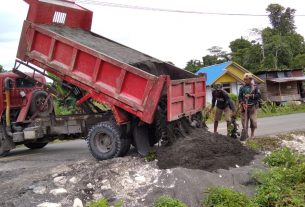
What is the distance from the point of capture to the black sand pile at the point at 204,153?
7.48 m

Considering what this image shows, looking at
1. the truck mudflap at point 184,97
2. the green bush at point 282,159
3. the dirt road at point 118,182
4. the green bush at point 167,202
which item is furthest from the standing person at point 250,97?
the green bush at point 167,202

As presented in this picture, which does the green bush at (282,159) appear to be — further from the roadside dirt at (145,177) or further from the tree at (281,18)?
the tree at (281,18)

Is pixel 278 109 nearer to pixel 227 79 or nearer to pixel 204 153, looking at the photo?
pixel 227 79

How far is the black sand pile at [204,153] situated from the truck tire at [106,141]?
0.91 meters

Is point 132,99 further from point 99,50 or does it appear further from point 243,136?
point 243,136

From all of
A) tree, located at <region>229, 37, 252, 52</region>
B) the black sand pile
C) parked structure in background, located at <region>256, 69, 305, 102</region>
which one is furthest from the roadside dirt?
tree, located at <region>229, 37, 252, 52</region>

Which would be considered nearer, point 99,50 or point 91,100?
point 99,50

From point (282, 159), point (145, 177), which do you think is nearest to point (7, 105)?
point (145, 177)

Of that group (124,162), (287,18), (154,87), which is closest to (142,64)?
(154,87)

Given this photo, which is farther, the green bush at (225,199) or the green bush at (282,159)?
the green bush at (282,159)

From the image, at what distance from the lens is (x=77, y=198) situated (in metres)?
6.41

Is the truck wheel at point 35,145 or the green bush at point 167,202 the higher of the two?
the truck wheel at point 35,145

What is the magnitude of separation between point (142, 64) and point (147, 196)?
13.0 feet

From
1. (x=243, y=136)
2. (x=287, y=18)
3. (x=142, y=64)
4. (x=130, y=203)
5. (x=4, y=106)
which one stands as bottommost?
(x=130, y=203)
